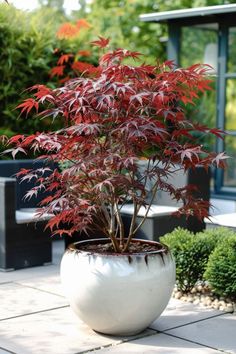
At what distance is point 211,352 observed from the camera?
4023 mm

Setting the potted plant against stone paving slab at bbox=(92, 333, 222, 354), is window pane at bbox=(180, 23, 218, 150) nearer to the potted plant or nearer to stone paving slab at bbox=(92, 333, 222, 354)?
the potted plant

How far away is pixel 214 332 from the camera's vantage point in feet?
14.5

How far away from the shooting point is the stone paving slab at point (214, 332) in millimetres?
4180

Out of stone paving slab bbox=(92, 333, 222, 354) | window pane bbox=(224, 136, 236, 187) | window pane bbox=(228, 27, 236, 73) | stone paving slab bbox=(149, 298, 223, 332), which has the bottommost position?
stone paving slab bbox=(92, 333, 222, 354)

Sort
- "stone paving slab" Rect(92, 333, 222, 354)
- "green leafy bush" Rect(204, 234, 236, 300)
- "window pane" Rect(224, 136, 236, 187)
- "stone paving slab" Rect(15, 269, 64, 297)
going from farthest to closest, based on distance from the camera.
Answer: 1. "window pane" Rect(224, 136, 236, 187)
2. "stone paving slab" Rect(15, 269, 64, 297)
3. "green leafy bush" Rect(204, 234, 236, 300)
4. "stone paving slab" Rect(92, 333, 222, 354)

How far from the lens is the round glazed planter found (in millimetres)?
4145

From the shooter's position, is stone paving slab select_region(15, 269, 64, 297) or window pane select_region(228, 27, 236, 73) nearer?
stone paving slab select_region(15, 269, 64, 297)

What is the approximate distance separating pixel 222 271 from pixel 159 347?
39.2 inches

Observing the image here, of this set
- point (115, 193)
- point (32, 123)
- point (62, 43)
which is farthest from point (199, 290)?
point (62, 43)

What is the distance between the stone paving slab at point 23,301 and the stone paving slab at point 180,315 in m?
0.80

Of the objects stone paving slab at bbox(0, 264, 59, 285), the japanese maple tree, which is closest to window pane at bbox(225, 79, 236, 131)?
stone paving slab at bbox(0, 264, 59, 285)

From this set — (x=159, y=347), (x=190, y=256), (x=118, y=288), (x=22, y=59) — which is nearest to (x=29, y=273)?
(x=190, y=256)

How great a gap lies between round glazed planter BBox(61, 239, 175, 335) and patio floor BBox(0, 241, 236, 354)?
135 millimetres

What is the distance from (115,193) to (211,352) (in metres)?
1.16
